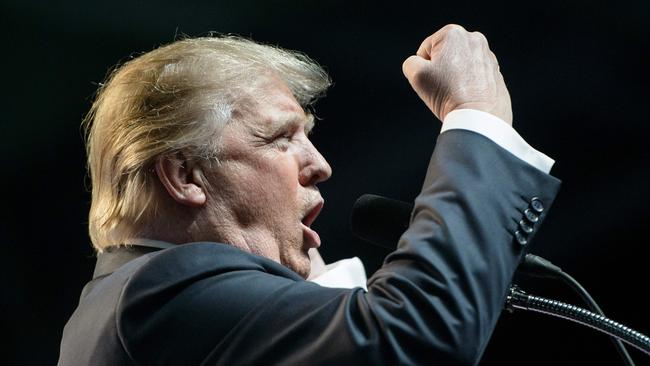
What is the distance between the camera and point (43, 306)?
2494 millimetres

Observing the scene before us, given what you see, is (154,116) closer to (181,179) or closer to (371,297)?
(181,179)

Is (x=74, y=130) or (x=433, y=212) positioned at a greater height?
(x=433, y=212)

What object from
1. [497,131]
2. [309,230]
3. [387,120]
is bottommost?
[387,120]

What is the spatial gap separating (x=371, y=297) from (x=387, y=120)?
1.48m

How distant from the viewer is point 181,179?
1.43 m

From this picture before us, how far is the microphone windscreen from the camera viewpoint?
1.44 m

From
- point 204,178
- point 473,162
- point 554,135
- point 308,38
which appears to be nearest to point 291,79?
point 204,178

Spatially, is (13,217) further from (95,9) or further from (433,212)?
(433,212)

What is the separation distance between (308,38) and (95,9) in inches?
22.1

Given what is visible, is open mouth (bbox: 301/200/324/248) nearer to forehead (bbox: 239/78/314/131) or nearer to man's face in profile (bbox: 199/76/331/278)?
man's face in profile (bbox: 199/76/331/278)

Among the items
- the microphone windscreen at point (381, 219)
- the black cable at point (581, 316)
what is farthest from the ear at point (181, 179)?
the black cable at point (581, 316)

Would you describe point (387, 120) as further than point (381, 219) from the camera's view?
Yes

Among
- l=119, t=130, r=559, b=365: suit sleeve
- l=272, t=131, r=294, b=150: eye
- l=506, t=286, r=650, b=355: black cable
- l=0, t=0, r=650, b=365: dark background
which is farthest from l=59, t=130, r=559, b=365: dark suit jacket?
l=0, t=0, r=650, b=365: dark background

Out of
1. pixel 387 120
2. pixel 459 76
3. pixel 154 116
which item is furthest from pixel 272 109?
pixel 387 120
